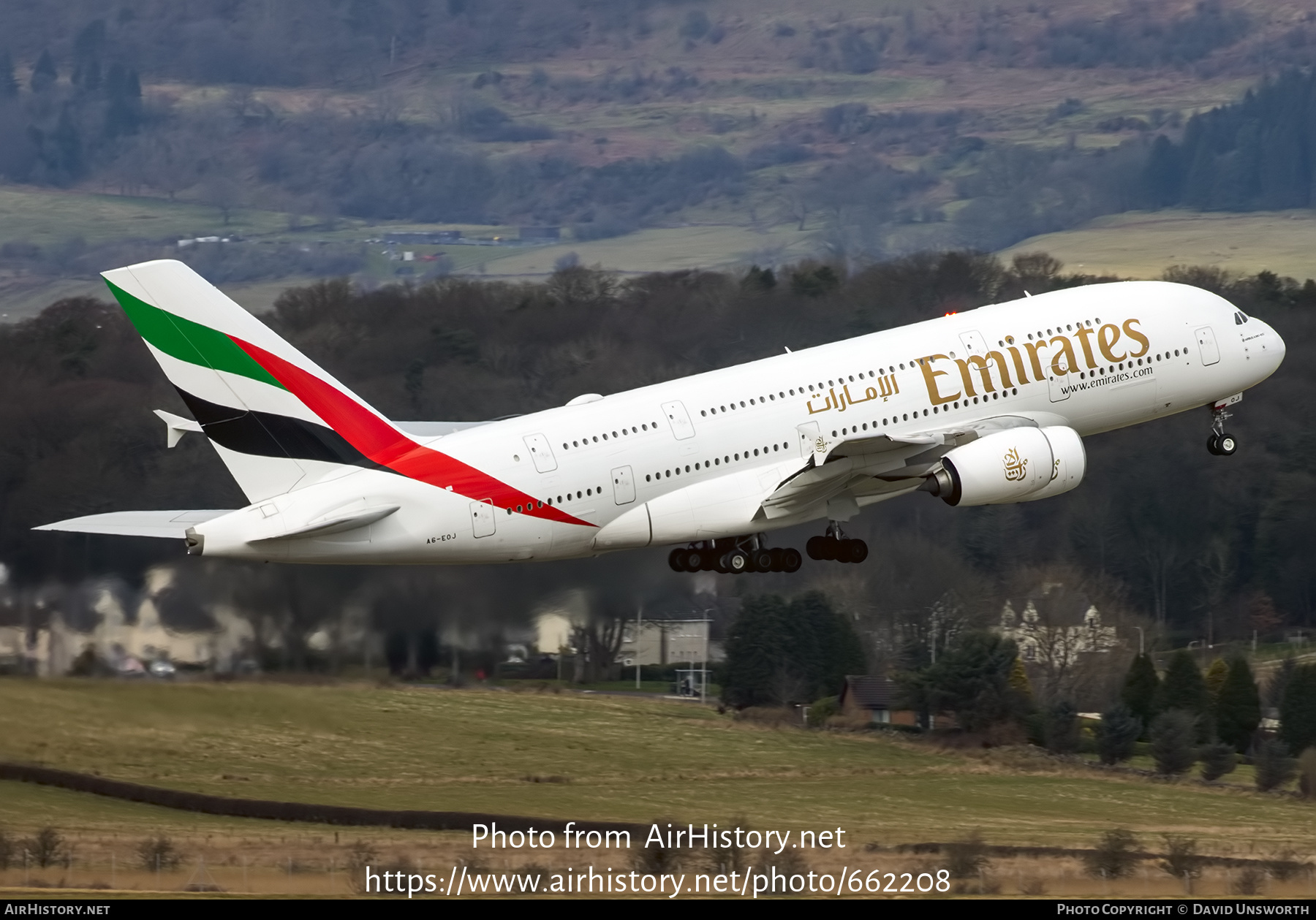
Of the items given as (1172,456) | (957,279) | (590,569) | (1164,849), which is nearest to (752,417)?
(590,569)

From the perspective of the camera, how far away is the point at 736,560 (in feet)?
158

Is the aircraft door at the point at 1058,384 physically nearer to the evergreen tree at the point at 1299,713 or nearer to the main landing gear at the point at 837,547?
the main landing gear at the point at 837,547

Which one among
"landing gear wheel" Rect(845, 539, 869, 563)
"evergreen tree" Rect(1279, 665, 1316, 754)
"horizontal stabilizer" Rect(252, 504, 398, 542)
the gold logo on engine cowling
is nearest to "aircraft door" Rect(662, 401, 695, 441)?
"landing gear wheel" Rect(845, 539, 869, 563)

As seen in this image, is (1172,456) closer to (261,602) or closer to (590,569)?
(590,569)

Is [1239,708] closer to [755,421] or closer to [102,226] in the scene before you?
[755,421]

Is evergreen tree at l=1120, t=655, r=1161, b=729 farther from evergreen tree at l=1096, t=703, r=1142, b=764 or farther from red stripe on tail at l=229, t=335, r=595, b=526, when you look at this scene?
red stripe on tail at l=229, t=335, r=595, b=526

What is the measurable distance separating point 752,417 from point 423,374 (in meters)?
50.8

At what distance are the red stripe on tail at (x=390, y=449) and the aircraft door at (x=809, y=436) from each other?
6.06 metres

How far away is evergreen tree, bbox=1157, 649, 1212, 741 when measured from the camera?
2955 inches

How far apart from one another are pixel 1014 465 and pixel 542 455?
9.78 meters

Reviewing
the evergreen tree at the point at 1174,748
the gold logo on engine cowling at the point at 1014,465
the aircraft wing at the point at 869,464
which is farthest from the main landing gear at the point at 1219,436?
the evergreen tree at the point at 1174,748

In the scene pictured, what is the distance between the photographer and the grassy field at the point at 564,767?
143 ft

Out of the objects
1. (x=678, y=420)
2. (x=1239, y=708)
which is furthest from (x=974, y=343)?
(x=1239, y=708)

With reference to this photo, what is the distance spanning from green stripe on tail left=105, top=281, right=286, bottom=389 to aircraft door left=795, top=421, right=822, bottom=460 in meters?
11.5
